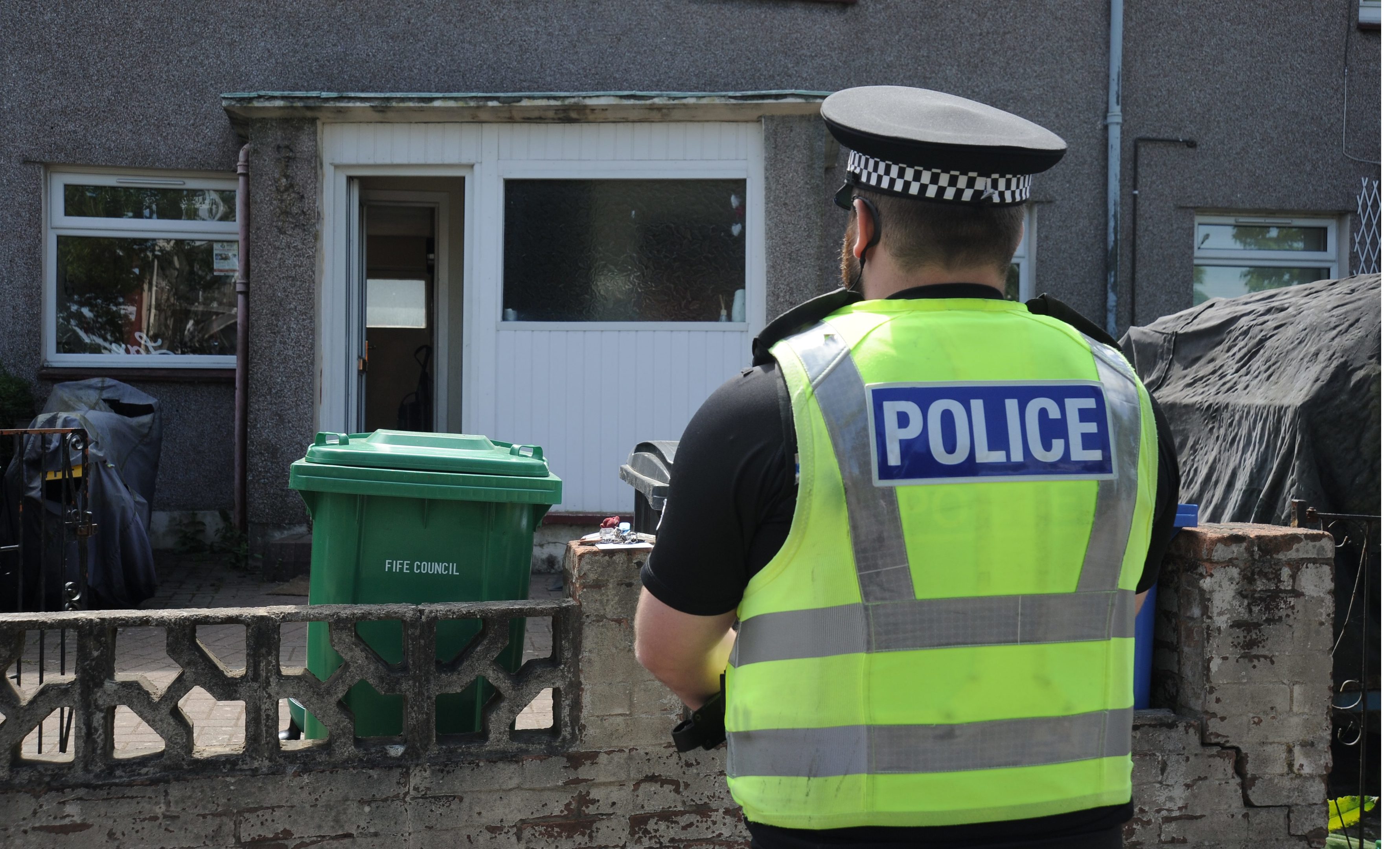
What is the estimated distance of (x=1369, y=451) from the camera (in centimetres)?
446

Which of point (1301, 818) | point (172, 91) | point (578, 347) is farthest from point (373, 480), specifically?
point (172, 91)

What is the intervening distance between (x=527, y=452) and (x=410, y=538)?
0.44 meters

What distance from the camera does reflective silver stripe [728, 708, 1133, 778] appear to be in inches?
58.1

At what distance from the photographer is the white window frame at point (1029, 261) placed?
345 inches

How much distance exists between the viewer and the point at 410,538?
315 cm

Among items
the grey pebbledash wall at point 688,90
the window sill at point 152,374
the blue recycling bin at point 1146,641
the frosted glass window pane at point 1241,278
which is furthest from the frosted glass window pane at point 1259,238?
the window sill at point 152,374

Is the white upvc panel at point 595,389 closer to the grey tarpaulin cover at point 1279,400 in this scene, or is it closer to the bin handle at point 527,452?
the grey tarpaulin cover at point 1279,400

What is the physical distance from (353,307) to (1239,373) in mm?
5549

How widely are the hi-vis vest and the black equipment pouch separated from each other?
173 millimetres

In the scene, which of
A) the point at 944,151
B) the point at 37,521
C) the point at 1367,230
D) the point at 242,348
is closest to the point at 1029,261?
the point at 1367,230

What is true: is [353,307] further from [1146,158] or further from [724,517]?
[724,517]

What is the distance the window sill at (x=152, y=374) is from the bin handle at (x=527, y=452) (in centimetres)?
559

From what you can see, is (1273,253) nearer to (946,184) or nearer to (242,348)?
(242,348)

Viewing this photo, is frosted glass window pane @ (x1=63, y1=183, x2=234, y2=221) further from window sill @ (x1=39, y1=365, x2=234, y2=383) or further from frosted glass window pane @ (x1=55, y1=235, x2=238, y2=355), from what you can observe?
window sill @ (x1=39, y1=365, x2=234, y2=383)
